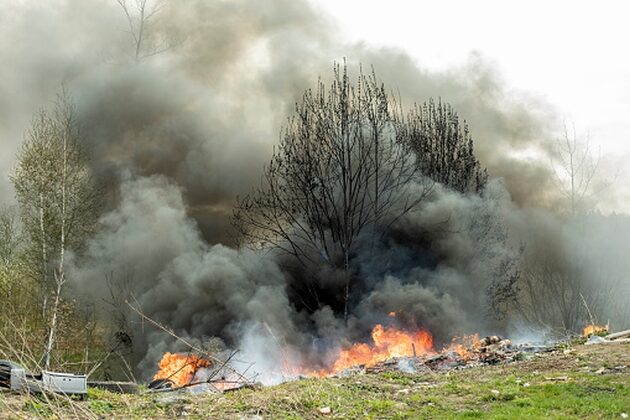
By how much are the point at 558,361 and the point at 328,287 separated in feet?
42.1

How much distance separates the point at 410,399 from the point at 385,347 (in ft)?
39.3

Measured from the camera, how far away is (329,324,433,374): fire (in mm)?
21094

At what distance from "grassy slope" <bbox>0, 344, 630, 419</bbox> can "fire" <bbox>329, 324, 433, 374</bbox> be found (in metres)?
8.73

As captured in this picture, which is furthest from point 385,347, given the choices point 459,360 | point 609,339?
point 609,339

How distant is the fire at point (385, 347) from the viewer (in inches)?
830

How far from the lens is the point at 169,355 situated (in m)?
18.9

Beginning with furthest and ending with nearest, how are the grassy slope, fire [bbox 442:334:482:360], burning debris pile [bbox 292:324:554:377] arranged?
fire [bbox 442:334:482:360]
burning debris pile [bbox 292:324:554:377]
the grassy slope

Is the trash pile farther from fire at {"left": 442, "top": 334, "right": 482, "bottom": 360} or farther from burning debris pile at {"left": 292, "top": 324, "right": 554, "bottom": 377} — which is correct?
fire at {"left": 442, "top": 334, "right": 482, "bottom": 360}

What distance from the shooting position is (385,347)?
2181 centimetres

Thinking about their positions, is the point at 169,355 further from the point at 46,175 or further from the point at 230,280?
the point at 46,175

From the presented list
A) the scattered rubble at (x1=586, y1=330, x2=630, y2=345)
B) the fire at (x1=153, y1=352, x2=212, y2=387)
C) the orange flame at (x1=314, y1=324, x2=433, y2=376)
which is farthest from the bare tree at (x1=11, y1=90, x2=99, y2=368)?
the scattered rubble at (x1=586, y1=330, x2=630, y2=345)

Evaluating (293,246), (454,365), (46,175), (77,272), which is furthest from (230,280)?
(454,365)

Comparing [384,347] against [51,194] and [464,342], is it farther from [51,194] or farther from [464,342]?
[51,194]

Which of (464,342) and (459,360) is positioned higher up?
(464,342)
